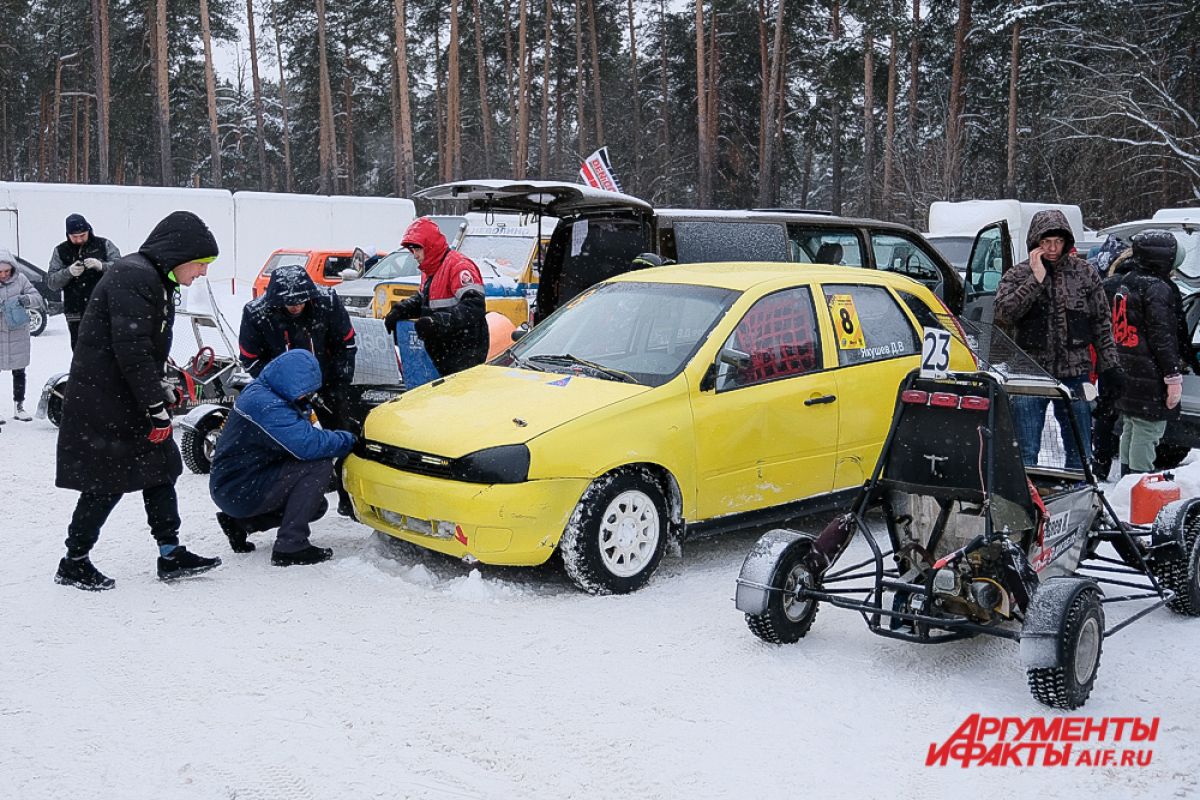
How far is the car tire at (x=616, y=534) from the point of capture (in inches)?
211

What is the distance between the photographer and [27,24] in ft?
169

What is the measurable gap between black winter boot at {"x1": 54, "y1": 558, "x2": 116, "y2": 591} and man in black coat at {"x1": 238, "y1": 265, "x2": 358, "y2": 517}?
1.30m

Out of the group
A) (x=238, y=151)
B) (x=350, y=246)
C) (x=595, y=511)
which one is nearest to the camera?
(x=595, y=511)

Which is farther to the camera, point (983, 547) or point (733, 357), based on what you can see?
point (733, 357)

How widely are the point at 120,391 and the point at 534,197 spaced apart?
146 inches

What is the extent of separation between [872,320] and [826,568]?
236 cm

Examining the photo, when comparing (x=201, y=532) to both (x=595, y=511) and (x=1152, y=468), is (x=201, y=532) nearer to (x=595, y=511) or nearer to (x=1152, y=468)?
(x=595, y=511)

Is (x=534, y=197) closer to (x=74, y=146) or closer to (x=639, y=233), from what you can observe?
(x=639, y=233)

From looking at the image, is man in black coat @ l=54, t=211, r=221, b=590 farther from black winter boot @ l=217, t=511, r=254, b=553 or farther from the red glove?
black winter boot @ l=217, t=511, r=254, b=553

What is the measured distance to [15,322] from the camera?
33.0 ft

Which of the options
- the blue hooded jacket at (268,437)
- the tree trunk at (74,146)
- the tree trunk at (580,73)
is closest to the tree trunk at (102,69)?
the tree trunk at (74,146)

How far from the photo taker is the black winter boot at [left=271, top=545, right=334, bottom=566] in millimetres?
6008

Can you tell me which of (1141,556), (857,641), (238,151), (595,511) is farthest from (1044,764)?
(238,151)

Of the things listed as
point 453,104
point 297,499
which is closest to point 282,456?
point 297,499
